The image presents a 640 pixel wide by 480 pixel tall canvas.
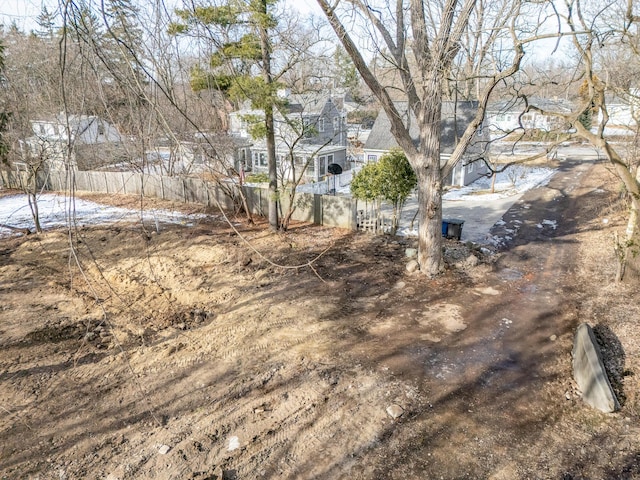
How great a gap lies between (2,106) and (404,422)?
1587 cm

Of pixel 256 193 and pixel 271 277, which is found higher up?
pixel 256 193

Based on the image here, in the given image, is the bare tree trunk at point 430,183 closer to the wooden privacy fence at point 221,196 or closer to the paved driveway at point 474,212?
the paved driveway at point 474,212

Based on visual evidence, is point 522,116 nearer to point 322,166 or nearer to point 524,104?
point 322,166

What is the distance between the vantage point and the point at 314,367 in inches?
247

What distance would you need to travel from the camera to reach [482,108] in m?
8.25

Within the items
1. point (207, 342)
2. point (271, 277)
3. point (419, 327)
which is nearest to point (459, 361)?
point (419, 327)

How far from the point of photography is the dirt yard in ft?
15.2

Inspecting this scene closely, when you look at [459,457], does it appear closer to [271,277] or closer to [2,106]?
[271,277]

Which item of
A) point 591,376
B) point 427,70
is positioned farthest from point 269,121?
point 591,376

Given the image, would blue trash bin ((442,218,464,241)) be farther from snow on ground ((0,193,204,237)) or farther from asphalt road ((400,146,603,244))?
Answer: snow on ground ((0,193,204,237))

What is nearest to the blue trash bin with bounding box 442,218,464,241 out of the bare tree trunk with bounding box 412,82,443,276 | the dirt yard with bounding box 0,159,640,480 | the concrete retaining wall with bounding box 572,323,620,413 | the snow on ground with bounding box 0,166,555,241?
the snow on ground with bounding box 0,166,555,241

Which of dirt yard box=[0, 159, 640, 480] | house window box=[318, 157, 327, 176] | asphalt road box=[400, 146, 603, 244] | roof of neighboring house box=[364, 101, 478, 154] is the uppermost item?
roof of neighboring house box=[364, 101, 478, 154]

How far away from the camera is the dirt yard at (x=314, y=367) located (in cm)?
463

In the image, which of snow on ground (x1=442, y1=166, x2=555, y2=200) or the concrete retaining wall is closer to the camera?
the concrete retaining wall
